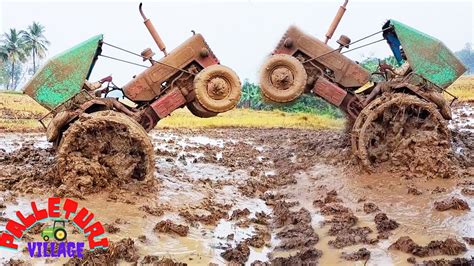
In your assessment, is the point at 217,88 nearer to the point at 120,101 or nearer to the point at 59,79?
the point at 120,101

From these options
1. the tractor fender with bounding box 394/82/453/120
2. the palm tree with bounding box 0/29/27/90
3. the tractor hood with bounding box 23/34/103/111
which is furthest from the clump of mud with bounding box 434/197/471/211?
the palm tree with bounding box 0/29/27/90

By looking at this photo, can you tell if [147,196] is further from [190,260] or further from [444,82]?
[444,82]

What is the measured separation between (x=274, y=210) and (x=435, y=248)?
3.66 meters

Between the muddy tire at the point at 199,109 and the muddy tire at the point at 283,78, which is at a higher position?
the muddy tire at the point at 283,78

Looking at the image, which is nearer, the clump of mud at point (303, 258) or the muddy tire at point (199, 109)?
the clump of mud at point (303, 258)

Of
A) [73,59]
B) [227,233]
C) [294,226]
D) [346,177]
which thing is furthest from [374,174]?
[73,59]

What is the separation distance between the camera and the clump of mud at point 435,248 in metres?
5.74

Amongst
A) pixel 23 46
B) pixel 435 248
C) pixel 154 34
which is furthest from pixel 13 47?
pixel 435 248

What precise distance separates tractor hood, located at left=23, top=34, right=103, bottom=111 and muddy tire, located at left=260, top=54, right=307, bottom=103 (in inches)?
144

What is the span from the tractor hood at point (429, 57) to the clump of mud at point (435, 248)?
553 cm

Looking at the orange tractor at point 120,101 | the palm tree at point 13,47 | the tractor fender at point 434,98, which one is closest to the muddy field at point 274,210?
the orange tractor at point 120,101

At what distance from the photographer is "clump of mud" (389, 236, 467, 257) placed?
5.74m

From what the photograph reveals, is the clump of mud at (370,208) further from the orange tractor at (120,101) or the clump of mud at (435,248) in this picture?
the orange tractor at (120,101)

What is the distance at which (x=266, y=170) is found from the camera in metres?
13.4
